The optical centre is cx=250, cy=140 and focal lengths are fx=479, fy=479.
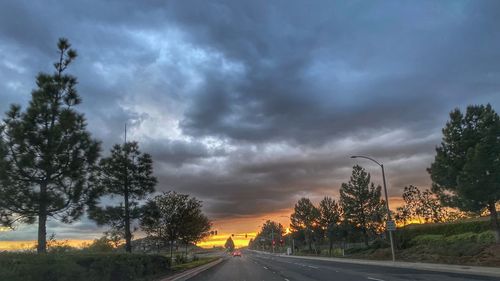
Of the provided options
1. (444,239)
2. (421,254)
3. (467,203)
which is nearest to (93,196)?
(467,203)

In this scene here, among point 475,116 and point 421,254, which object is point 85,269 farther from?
point 421,254

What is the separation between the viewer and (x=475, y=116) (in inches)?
1619

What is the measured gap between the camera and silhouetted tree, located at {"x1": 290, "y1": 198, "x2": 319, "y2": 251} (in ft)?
360

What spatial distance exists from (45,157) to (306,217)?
3961 inches

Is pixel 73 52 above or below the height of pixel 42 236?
above

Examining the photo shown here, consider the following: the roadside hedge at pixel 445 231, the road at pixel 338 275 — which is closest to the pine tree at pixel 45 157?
the road at pixel 338 275

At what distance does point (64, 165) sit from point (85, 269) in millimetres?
4715

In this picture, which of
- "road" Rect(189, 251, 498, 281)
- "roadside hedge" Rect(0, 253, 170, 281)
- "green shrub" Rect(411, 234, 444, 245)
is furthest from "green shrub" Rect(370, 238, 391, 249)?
"roadside hedge" Rect(0, 253, 170, 281)

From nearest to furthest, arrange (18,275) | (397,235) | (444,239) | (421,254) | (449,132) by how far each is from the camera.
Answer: (18,275), (449,132), (421,254), (444,239), (397,235)

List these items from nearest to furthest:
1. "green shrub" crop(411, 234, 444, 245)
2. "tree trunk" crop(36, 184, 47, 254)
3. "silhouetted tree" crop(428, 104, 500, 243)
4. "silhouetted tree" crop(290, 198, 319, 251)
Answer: "tree trunk" crop(36, 184, 47, 254) → "silhouetted tree" crop(428, 104, 500, 243) → "green shrub" crop(411, 234, 444, 245) → "silhouetted tree" crop(290, 198, 319, 251)

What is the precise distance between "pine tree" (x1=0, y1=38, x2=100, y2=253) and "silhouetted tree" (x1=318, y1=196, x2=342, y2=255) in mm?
76133

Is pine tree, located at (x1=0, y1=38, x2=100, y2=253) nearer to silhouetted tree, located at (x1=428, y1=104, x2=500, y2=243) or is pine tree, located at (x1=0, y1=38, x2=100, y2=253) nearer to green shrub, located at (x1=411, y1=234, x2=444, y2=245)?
silhouetted tree, located at (x1=428, y1=104, x2=500, y2=243)

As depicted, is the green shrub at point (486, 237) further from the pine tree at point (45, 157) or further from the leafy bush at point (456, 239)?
the pine tree at point (45, 157)

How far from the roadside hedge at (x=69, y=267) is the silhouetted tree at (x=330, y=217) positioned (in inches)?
2775
